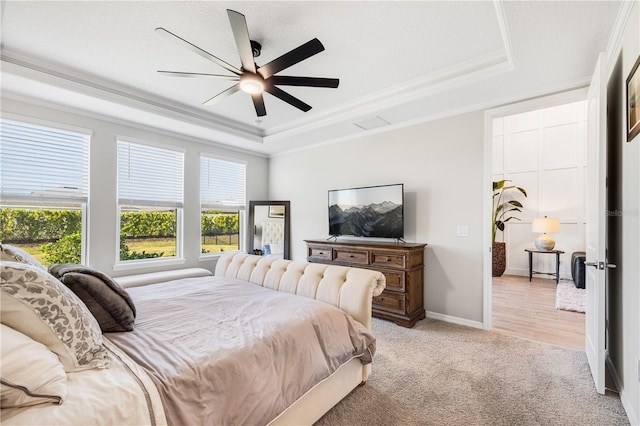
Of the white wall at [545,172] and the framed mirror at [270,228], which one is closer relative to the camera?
the framed mirror at [270,228]

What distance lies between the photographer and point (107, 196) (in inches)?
143

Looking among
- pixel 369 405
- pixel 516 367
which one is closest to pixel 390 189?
pixel 516 367

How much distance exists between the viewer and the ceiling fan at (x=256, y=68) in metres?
1.83

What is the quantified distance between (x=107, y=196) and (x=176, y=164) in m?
1.02

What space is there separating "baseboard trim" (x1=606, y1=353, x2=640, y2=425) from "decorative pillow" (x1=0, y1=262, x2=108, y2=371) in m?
2.78

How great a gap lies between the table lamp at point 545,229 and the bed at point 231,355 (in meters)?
5.04

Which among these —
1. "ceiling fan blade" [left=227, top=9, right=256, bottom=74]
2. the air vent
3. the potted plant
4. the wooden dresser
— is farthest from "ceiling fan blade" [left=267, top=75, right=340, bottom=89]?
the potted plant

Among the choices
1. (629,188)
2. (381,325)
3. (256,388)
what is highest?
(629,188)

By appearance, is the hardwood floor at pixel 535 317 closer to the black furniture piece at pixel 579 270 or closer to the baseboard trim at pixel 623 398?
the black furniture piece at pixel 579 270

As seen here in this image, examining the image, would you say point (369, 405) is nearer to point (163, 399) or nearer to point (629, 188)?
point (163, 399)

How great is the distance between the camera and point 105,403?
96 centimetres

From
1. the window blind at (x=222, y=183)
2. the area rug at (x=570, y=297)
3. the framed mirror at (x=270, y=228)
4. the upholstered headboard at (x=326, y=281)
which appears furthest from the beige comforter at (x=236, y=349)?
the area rug at (x=570, y=297)

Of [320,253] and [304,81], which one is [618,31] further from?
[320,253]

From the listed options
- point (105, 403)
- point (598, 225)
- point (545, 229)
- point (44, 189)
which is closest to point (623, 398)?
point (598, 225)
